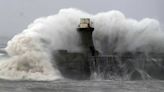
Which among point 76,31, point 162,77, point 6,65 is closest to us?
point 6,65

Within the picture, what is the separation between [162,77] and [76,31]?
13291 millimetres

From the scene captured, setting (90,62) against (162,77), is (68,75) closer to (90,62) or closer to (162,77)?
(90,62)

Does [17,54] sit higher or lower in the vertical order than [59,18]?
lower

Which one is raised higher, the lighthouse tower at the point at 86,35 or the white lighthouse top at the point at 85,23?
the white lighthouse top at the point at 85,23

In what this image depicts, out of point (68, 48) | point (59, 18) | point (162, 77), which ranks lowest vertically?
point (162, 77)

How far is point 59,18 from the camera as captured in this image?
213ft

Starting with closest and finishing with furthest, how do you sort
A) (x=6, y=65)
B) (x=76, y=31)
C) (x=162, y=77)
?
(x=6, y=65) → (x=162, y=77) → (x=76, y=31)

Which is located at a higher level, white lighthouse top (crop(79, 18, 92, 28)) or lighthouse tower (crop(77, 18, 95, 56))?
white lighthouse top (crop(79, 18, 92, 28))

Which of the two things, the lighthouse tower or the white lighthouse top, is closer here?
the lighthouse tower

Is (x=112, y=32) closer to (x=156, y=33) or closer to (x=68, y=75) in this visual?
(x=156, y=33)

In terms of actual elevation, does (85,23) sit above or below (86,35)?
above

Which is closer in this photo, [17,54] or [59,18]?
[17,54]

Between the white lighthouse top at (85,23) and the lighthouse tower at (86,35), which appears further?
the white lighthouse top at (85,23)

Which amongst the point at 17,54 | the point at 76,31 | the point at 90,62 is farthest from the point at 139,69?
the point at 17,54
